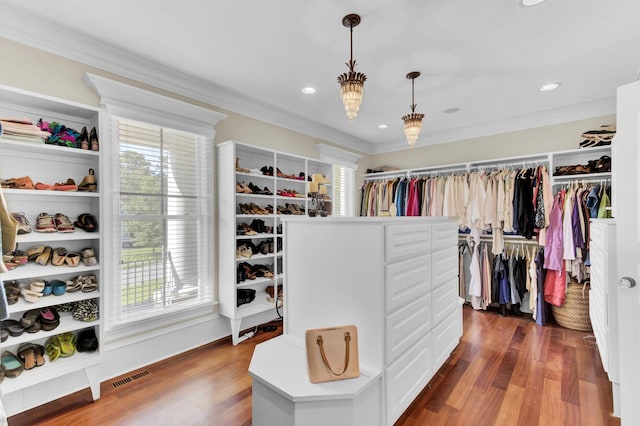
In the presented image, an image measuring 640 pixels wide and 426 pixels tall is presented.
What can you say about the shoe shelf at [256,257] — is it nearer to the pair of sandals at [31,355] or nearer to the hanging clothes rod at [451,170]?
the pair of sandals at [31,355]

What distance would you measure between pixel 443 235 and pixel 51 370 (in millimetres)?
2826

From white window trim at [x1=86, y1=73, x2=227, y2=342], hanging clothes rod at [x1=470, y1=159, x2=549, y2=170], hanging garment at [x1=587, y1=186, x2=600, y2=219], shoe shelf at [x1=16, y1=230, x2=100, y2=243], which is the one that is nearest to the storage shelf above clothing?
hanging clothes rod at [x1=470, y1=159, x2=549, y2=170]

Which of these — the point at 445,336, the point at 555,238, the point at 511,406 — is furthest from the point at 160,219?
the point at 555,238

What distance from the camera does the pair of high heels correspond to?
2092 mm

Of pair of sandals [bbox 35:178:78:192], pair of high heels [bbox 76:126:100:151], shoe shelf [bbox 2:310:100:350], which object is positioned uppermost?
pair of high heels [bbox 76:126:100:151]

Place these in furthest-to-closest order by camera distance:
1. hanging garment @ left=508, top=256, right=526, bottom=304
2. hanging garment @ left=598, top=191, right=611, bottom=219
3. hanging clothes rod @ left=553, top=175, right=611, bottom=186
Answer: hanging garment @ left=508, top=256, right=526, bottom=304
hanging clothes rod @ left=553, top=175, right=611, bottom=186
hanging garment @ left=598, top=191, right=611, bottom=219

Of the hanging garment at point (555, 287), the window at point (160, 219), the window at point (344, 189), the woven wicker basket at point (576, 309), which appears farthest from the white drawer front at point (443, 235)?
the window at point (344, 189)

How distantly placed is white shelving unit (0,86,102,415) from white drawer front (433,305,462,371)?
2397mm

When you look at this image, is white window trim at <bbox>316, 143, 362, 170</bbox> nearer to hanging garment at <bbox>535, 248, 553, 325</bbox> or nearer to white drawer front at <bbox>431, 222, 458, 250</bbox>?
white drawer front at <bbox>431, 222, 458, 250</bbox>

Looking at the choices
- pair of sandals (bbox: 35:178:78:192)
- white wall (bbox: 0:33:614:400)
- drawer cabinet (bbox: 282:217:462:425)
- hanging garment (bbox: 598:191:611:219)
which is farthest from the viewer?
hanging garment (bbox: 598:191:611:219)

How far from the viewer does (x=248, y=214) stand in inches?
124

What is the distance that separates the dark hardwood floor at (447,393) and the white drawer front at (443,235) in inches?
41.0

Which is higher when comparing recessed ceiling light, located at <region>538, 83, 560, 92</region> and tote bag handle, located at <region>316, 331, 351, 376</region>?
recessed ceiling light, located at <region>538, 83, 560, 92</region>

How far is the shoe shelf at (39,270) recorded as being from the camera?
177 cm
